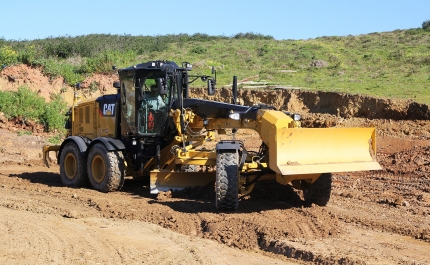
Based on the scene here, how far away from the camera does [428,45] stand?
37312mm

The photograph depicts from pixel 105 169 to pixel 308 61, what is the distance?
24.2 m

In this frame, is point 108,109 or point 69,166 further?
point 69,166

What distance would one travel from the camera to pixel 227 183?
10055mm

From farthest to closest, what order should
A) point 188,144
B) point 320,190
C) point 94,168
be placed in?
point 94,168 → point 188,144 → point 320,190

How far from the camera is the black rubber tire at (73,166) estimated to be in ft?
44.5

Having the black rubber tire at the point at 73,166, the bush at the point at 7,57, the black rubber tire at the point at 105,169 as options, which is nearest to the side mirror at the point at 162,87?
the black rubber tire at the point at 105,169

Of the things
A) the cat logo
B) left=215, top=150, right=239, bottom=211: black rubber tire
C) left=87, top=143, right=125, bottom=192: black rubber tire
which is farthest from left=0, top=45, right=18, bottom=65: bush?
left=215, top=150, right=239, bottom=211: black rubber tire

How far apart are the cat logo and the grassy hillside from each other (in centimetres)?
1337

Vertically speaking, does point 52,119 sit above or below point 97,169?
above

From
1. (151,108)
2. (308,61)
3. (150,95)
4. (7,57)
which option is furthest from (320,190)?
(308,61)

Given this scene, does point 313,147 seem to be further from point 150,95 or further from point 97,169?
point 97,169

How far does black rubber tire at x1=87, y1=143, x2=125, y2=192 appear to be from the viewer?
1259cm

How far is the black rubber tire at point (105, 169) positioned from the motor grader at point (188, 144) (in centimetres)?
2

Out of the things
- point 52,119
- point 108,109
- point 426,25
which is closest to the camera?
point 108,109
